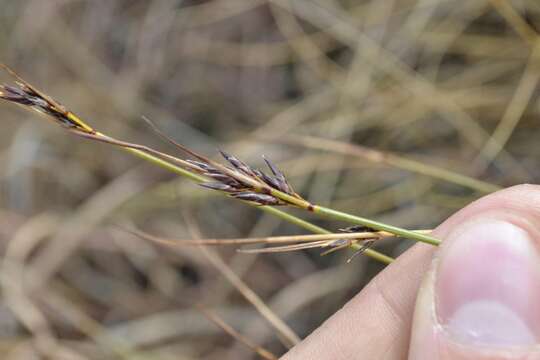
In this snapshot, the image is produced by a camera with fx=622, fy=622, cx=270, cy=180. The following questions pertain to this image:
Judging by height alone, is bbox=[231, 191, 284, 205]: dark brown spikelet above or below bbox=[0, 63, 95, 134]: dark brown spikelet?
below

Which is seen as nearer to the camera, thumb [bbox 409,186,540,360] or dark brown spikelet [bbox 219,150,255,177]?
dark brown spikelet [bbox 219,150,255,177]

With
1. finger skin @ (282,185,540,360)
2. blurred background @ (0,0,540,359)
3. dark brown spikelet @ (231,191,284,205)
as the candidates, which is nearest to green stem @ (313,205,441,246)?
dark brown spikelet @ (231,191,284,205)

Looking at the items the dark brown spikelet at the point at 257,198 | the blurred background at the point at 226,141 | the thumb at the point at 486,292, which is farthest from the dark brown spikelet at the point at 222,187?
the blurred background at the point at 226,141

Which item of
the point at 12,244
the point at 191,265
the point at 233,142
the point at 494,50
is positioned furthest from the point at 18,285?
the point at 494,50

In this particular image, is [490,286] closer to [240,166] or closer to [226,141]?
[240,166]

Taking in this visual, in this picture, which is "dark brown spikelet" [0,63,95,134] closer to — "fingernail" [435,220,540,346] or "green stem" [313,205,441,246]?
"green stem" [313,205,441,246]

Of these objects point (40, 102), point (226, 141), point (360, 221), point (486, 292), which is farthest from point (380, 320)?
point (226, 141)

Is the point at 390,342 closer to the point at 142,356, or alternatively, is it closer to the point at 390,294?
the point at 390,294
